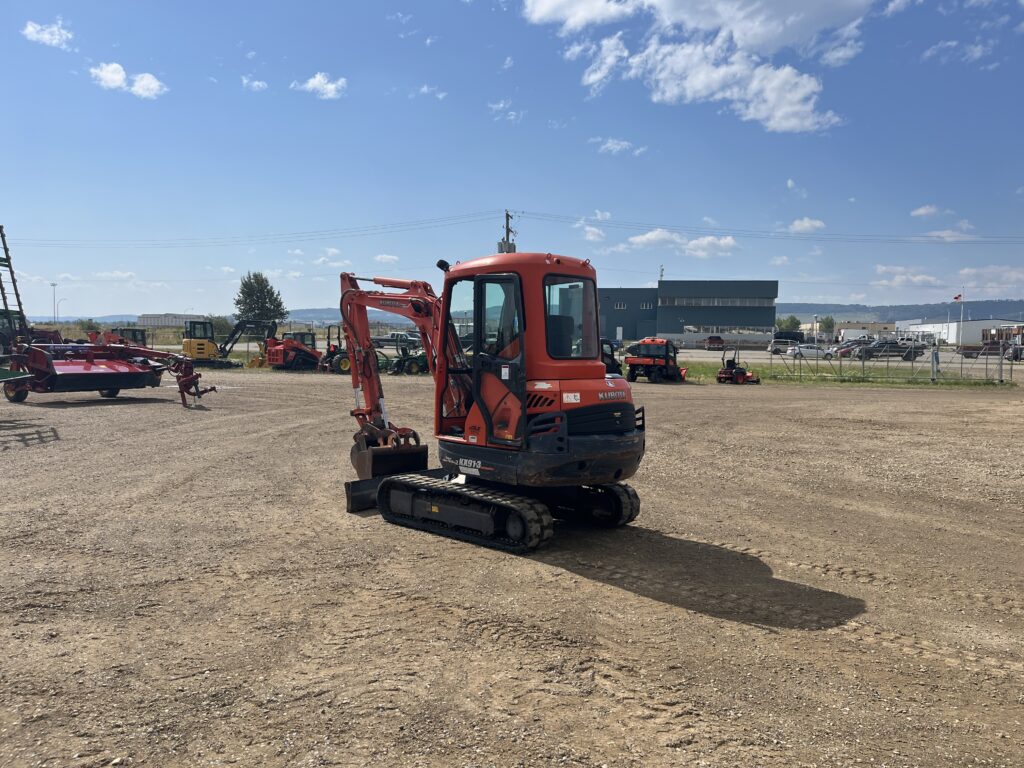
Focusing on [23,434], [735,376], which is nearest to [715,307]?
[735,376]

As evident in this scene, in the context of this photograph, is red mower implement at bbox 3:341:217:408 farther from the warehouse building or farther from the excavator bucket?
the warehouse building

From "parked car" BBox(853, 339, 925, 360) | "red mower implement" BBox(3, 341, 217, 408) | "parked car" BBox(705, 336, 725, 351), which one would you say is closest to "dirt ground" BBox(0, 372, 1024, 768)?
"red mower implement" BBox(3, 341, 217, 408)

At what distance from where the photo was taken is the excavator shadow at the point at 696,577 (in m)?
5.99

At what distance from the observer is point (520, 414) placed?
744cm

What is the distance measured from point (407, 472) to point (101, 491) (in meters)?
4.34

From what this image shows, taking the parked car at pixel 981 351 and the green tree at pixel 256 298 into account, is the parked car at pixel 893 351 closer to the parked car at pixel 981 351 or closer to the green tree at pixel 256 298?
the parked car at pixel 981 351

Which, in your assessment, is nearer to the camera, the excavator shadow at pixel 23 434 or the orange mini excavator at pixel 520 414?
the orange mini excavator at pixel 520 414

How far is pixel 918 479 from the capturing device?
38.0 ft

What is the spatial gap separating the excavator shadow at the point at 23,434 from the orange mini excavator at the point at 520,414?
931cm

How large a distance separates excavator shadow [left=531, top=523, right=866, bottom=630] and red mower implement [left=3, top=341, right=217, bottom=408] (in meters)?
16.0

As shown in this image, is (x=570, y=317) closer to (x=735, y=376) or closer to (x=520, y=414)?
(x=520, y=414)

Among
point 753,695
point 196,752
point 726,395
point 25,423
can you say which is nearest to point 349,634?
point 196,752

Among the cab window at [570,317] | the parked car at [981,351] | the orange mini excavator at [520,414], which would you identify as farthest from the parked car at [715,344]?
the cab window at [570,317]

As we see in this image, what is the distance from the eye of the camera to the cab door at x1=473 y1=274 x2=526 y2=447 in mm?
7461
